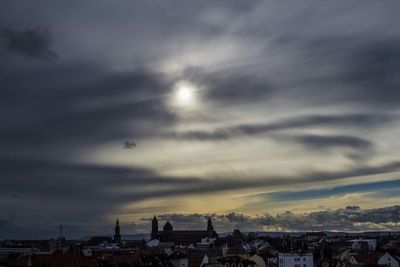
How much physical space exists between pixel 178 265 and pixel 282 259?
5210cm

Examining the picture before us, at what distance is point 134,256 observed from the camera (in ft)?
→ 561

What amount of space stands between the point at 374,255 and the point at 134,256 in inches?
2571

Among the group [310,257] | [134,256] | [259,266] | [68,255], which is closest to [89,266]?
[68,255]

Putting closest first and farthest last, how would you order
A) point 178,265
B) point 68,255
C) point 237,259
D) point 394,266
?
1. point 68,255
2. point 394,266
3. point 237,259
4. point 178,265

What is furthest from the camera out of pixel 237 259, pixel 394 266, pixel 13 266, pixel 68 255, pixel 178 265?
pixel 178 265

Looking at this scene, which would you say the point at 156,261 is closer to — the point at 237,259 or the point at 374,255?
the point at 237,259

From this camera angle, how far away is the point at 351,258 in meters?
158

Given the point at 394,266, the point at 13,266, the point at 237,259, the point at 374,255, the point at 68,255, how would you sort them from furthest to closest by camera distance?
1. the point at 237,259
2. the point at 374,255
3. the point at 394,266
4. the point at 68,255
5. the point at 13,266

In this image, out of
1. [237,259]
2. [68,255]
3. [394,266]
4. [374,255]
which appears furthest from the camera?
[237,259]

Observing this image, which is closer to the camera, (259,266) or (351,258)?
(351,258)

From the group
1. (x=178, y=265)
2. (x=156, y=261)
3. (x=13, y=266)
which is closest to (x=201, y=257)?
(x=178, y=265)

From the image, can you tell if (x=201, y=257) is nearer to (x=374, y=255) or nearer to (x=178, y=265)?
(x=178, y=265)

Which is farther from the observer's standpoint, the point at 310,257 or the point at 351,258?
the point at 351,258

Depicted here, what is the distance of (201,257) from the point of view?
7849 inches
